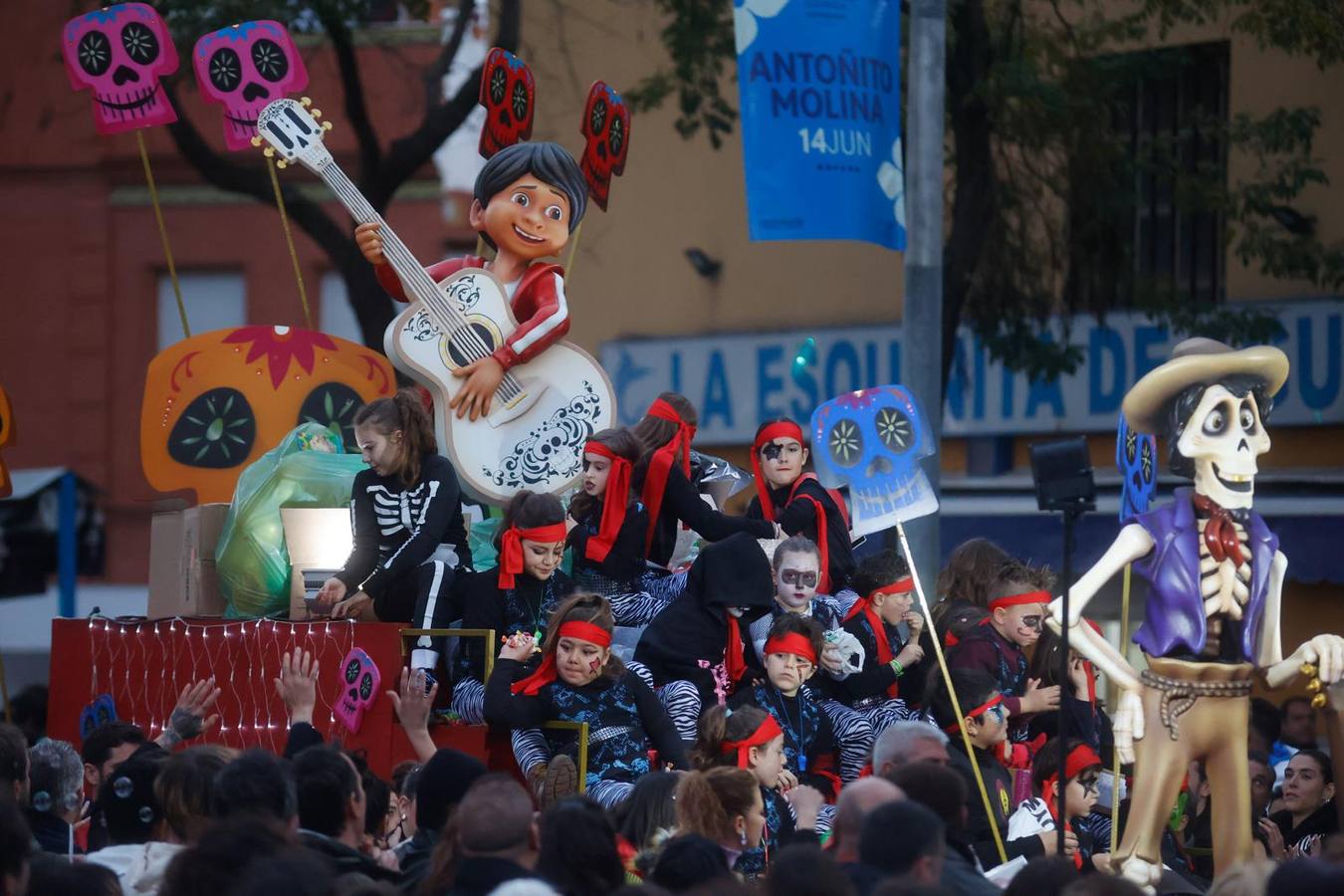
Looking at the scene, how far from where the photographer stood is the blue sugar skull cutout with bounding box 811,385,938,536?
8125 millimetres

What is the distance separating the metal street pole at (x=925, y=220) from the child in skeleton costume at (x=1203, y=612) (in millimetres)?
3818

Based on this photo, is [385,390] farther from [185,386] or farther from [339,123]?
[339,123]

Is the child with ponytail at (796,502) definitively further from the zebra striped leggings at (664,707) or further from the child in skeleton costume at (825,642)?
the zebra striped leggings at (664,707)

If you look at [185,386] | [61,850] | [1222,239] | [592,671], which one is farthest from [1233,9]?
[61,850]

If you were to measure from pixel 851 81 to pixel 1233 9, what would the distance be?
17.2ft

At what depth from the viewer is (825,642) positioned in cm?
772

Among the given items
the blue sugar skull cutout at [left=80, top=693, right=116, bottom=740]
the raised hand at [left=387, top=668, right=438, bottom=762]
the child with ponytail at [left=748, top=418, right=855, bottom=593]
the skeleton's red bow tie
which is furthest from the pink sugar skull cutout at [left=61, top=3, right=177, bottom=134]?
the skeleton's red bow tie

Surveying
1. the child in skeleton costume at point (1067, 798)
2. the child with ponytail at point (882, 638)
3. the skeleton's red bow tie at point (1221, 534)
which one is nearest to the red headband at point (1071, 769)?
the child in skeleton costume at point (1067, 798)

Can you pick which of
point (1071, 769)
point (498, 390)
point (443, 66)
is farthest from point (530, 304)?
point (443, 66)

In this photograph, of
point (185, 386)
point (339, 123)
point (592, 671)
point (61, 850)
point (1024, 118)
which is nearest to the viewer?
point (61, 850)

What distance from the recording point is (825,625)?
26.1 feet

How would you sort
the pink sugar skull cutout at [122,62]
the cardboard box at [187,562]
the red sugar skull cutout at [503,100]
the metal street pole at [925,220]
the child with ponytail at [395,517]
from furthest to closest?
the metal street pole at [925,220] → the pink sugar skull cutout at [122,62] → the red sugar skull cutout at [503,100] → the cardboard box at [187,562] → the child with ponytail at [395,517]

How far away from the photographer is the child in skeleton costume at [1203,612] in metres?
6.42

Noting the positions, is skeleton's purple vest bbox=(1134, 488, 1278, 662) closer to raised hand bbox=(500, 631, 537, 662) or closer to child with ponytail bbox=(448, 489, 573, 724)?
raised hand bbox=(500, 631, 537, 662)
